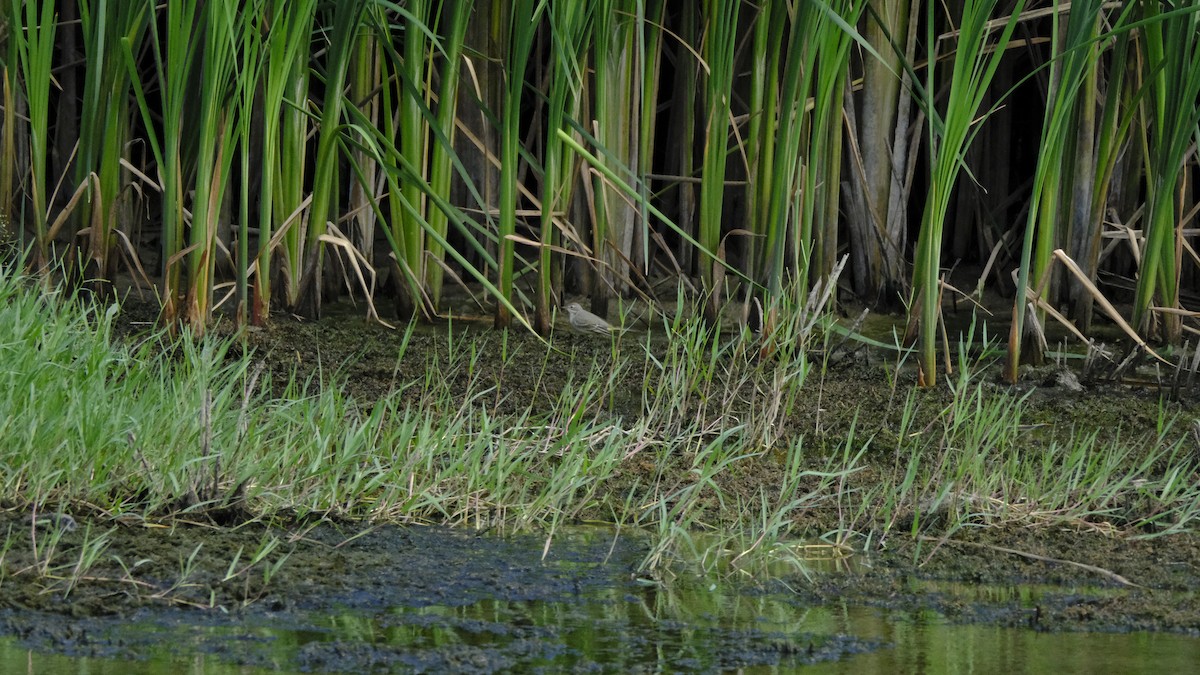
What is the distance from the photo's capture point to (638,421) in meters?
3.46

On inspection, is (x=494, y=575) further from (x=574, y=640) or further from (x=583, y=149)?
(x=583, y=149)

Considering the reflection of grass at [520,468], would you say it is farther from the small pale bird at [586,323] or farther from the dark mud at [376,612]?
the small pale bird at [586,323]

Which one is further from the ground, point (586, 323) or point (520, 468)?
point (520, 468)

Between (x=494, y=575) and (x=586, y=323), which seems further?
(x=586, y=323)

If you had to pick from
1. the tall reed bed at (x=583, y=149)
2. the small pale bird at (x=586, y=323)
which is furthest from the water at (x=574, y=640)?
the small pale bird at (x=586, y=323)

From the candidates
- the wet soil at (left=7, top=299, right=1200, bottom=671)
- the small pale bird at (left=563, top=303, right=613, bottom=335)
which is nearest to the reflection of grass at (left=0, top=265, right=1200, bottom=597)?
the wet soil at (left=7, top=299, right=1200, bottom=671)

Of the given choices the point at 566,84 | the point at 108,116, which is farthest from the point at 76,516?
the point at 566,84

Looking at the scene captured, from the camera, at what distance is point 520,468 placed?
9.27ft

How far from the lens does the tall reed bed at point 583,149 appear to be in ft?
12.0

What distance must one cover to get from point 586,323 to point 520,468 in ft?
4.78

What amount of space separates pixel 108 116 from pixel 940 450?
2.25 meters

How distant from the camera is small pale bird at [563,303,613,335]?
4250mm

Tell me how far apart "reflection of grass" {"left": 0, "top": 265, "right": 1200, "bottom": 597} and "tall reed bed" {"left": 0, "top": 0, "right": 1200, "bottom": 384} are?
0.44m

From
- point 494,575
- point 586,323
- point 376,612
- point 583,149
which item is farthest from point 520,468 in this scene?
point 586,323
